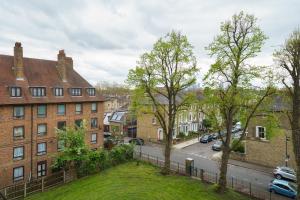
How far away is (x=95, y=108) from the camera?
3775 centimetres

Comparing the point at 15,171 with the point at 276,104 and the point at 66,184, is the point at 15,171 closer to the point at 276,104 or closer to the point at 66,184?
the point at 66,184

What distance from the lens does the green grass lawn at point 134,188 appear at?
2202 centimetres

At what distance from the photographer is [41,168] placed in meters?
30.8

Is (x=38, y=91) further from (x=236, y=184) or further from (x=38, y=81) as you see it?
(x=236, y=184)

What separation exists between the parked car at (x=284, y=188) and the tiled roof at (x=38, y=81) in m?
25.7

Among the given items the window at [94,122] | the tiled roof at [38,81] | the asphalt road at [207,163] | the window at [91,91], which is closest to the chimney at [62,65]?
the tiled roof at [38,81]

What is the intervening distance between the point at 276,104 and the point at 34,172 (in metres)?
32.8

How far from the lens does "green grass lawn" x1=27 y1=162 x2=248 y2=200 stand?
22.0 m

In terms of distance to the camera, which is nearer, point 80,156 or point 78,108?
point 80,156

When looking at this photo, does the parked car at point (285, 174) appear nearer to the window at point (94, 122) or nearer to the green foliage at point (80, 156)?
the green foliage at point (80, 156)

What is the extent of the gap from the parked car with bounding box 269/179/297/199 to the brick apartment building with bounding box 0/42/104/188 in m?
24.4

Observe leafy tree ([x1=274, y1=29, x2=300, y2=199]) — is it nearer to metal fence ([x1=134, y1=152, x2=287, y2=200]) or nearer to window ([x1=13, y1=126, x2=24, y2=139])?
metal fence ([x1=134, y1=152, x2=287, y2=200])

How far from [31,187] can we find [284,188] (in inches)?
1022

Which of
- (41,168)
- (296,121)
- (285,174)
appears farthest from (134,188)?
(285,174)
